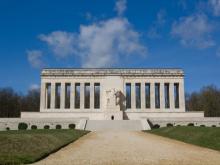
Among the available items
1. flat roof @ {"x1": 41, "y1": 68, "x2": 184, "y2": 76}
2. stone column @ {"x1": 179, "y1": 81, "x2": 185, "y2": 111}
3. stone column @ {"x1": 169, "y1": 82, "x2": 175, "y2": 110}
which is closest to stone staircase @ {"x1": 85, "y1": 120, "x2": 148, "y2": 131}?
stone column @ {"x1": 169, "y1": 82, "x2": 175, "y2": 110}

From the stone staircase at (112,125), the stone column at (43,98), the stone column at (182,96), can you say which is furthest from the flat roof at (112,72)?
the stone staircase at (112,125)

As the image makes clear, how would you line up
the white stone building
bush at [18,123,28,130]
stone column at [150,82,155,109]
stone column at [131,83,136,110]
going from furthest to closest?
stone column at [150,82,155,109], stone column at [131,83,136,110], the white stone building, bush at [18,123,28,130]

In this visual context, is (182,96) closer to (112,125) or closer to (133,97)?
(133,97)

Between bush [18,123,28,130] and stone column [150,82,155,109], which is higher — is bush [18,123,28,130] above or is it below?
below

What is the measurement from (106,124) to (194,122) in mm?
17596

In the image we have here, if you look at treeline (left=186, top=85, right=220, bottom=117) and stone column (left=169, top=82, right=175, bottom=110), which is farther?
treeline (left=186, top=85, right=220, bottom=117)

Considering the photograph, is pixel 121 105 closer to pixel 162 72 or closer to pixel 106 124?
pixel 162 72

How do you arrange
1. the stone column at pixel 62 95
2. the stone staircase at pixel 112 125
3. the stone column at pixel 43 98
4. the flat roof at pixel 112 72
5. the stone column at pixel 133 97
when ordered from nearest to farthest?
the stone staircase at pixel 112 125 → the stone column at pixel 43 98 → the stone column at pixel 133 97 → the stone column at pixel 62 95 → the flat roof at pixel 112 72

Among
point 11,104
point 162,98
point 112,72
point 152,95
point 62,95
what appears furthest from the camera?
point 11,104

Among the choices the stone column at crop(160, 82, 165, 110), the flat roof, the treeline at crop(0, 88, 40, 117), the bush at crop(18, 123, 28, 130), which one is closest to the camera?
the bush at crop(18, 123, 28, 130)

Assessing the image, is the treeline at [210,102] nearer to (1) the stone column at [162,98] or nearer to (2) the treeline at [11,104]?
(1) the stone column at [162,98]

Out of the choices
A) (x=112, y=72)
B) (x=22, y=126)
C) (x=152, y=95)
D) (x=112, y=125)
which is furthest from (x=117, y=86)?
A: (x=22, y=126)

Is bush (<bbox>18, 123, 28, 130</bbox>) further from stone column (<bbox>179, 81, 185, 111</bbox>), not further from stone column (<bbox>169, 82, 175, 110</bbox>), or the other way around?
stone column (<bbox>179, 81, 185, 111</bbox>)

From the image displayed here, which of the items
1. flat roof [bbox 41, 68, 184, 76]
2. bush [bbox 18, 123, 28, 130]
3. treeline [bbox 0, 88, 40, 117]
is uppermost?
flat roof [bbox 41, 68, 184, 76]
